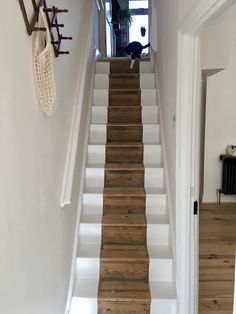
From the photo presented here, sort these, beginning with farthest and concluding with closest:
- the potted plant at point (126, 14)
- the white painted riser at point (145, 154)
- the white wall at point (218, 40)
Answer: the potted plant at point (126, 14) < the white wall at point (218, 40) < the white painted riser at point (145, 154)

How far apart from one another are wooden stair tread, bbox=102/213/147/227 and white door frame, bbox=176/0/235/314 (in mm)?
634

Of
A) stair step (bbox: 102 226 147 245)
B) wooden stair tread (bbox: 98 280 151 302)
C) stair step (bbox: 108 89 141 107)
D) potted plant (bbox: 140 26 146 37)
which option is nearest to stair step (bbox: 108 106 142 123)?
stair step (bbox: 108 89 141 107)

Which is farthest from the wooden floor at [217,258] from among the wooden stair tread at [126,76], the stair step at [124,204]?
the wooden stair tread at [126,76]

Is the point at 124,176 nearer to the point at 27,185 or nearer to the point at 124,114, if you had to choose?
the point at 124,114

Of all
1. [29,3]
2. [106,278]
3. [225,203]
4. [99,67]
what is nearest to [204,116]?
[225,203]

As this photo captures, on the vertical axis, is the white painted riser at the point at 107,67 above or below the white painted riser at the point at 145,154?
above

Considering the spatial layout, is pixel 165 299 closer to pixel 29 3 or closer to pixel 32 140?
pixel 32 140

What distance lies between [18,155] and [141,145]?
2.24 meters

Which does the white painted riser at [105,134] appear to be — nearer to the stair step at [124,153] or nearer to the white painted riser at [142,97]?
the stair step at [124,153]

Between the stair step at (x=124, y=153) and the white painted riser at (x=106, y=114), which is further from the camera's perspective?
the white painted riser at (x=106, y=114)

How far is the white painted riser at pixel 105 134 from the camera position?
3.61 metres

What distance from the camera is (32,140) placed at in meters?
1.55

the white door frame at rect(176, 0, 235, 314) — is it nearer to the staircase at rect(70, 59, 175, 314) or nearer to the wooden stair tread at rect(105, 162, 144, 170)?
the staircase at rect(70, 59, 175, 314)

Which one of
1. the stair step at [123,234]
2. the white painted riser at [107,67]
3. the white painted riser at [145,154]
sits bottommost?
the stair step at [123,234]
